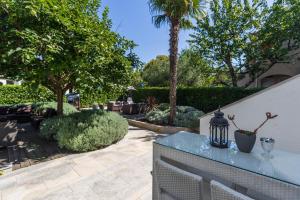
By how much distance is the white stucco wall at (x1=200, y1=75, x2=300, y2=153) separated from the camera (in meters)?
4.73

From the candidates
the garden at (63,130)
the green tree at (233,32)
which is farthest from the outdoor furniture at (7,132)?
the green tree at (233,32)

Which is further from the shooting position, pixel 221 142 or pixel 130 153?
pixel 130 153

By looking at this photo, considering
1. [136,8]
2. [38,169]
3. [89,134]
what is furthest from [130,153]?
[136,8]

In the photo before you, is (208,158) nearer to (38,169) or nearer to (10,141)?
(38,169)

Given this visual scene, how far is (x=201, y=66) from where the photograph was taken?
14477mm

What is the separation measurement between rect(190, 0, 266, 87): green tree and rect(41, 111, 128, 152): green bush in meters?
9.29

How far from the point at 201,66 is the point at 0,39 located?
1248 cm

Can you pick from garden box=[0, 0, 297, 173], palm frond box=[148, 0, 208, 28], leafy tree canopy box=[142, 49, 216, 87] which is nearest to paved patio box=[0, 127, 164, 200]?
garden box=[0, 0, 297, 173]

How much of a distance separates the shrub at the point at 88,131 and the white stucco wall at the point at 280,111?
14.4 ft

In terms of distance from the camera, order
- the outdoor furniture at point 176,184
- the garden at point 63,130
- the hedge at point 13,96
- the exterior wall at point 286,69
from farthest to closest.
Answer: the hedge at point 13,96 → the exterior wall at point 286,69 → the garden at point 63,130 → the outdoor furniture at point 176,184

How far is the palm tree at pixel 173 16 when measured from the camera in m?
8.42

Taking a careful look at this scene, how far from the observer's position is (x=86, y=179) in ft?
13.4

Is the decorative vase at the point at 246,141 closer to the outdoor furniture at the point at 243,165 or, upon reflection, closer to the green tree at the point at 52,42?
the outdoor furniture at the point at 243,165

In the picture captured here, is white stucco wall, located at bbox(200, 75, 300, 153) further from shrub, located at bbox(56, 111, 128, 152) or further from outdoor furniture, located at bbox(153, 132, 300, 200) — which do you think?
shrub, located at bbox(56, 111, 128, 152)
